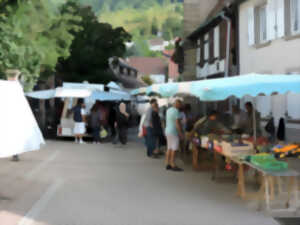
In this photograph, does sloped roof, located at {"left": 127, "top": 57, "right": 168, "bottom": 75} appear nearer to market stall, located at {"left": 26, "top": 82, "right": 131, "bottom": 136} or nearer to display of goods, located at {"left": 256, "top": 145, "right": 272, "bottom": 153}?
market stall, located at {"left": 26, "top": 82, "right": 131, "bottom": 136}

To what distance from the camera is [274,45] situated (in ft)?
47.9

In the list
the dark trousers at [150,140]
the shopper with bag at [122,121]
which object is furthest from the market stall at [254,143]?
the shopper with bag at [122,121]

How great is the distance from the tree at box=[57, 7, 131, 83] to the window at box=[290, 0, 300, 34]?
19028mm

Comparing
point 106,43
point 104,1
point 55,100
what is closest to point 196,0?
point 106,43

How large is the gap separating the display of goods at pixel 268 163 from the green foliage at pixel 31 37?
36.1 feet

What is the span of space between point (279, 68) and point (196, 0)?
14.9 meters

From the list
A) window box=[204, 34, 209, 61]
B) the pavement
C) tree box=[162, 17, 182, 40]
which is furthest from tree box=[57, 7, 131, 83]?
tree box=[162, 17, 182, 40]

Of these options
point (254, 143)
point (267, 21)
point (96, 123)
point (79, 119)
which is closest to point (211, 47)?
point (267, 21)

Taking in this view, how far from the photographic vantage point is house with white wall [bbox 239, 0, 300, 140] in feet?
43.3

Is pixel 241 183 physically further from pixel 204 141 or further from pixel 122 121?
pixel 122 121

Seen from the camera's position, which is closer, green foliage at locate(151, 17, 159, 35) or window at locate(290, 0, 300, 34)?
window at locate(290, 0, 300, 34)

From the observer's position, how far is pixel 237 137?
905 cm

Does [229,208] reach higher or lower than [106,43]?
lower

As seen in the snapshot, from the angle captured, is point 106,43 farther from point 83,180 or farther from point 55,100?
point 83,180
